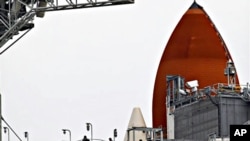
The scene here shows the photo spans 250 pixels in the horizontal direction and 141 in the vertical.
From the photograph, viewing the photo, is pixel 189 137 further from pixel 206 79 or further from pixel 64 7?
pixel 64 7

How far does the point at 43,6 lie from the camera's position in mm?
80438

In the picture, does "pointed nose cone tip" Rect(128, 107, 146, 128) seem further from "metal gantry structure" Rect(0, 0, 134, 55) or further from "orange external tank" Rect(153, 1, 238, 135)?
"metal gantry structure" Rect(0, 0, 134, 55)

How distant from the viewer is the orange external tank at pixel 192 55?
6983 inches

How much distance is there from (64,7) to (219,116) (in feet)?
214

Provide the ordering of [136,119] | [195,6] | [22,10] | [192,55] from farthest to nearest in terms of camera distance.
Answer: [195,6] < [192,55] < [136,119] < [22,10]

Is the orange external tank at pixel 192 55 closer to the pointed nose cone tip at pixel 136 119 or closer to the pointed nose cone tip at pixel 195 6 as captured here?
the pointed nose cone tip at pixel 195 6

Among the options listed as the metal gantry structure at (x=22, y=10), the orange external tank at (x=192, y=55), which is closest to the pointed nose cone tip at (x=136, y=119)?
the orange external tank at (x=192, y=55)

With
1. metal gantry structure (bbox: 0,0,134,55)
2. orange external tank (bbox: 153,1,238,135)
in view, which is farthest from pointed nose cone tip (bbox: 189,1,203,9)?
metal gantry structure (bbox: 0,0,134,55)

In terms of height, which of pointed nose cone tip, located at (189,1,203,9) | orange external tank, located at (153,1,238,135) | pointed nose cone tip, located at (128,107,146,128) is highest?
pointed nose cone tip, located at (189,1,203,9)

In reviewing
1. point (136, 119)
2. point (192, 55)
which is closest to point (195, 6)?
point (192, 55)

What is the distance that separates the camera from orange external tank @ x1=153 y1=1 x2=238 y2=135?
177375 millimetres

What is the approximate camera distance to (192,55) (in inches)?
7116

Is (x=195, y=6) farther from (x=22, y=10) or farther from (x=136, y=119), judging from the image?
(x=22, y=10)

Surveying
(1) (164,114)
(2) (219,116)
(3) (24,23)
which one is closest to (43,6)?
(3) (24,23)
